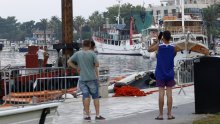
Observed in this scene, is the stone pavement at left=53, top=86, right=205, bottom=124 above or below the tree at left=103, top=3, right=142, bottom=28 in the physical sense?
below

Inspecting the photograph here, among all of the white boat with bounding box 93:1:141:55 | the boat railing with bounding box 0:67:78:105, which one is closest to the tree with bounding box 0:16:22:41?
the white boat with bounding box 93:1:141:55

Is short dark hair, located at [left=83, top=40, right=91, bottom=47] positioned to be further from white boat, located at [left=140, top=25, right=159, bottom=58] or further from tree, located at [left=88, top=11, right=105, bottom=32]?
tree, located at [left=88, top=11, right=105, bottom=32]

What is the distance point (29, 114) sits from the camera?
24.8ft

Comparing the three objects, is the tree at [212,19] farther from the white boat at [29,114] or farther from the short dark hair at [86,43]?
the white boat at [29,114]

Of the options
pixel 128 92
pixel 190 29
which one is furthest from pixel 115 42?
pixel 128 92

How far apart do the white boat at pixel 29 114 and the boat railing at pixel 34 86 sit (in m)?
8.09

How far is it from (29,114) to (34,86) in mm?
9904

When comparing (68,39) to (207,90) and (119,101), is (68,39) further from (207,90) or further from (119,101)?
(207,90)

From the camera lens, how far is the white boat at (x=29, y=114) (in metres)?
7.21

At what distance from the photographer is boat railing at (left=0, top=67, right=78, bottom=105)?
16156 millimetres

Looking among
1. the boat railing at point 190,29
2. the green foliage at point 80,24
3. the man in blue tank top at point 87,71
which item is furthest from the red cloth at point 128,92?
the green foliage at point 80,24

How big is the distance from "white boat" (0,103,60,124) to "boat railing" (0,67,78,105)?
26.5 feet

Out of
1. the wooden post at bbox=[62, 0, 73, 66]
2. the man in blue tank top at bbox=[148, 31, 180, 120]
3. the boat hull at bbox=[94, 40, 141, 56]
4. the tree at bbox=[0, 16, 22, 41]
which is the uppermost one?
the tree at bbox=[0, 16, 22, 41]

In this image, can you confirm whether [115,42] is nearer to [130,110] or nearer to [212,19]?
[212,19]
